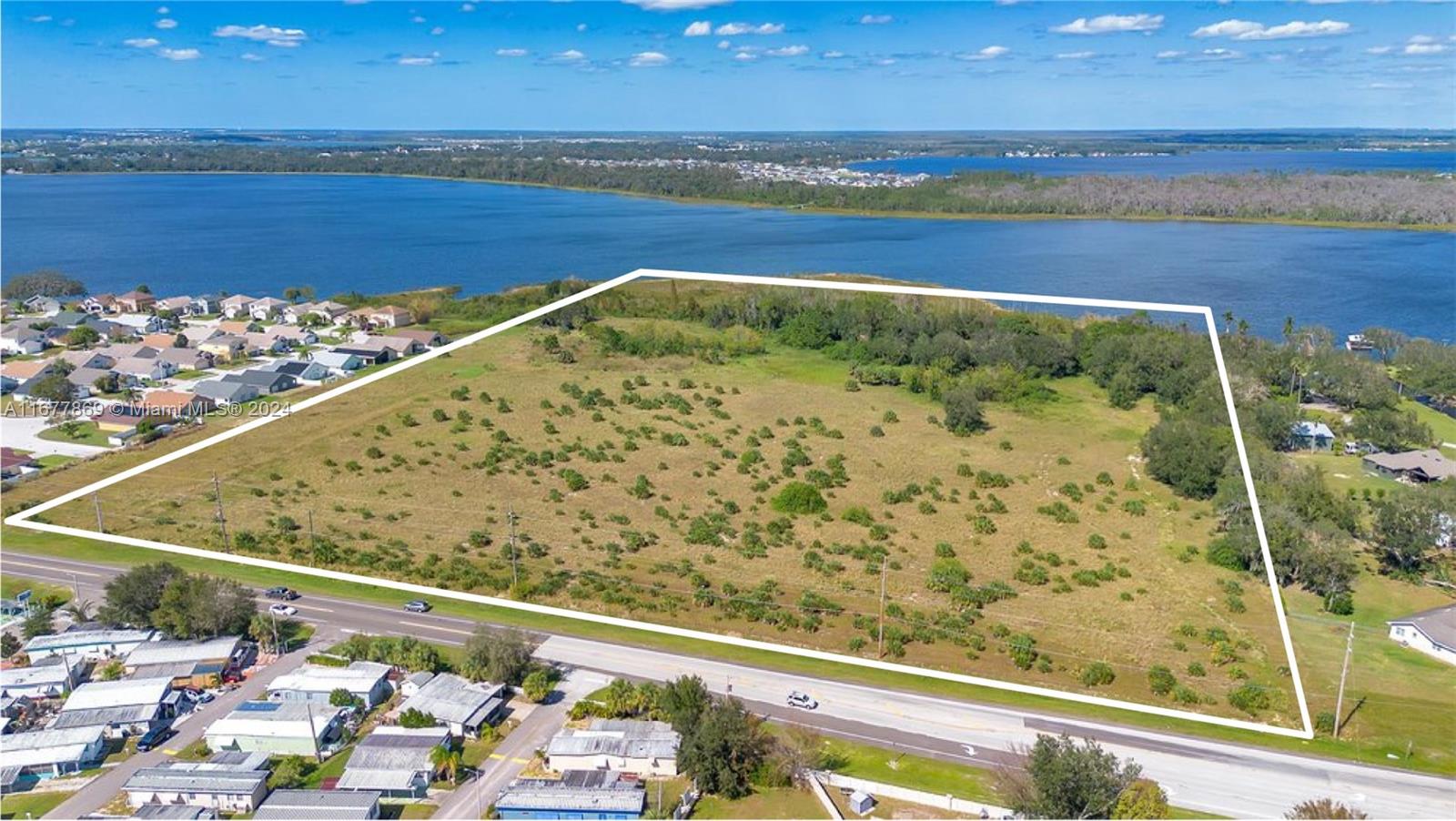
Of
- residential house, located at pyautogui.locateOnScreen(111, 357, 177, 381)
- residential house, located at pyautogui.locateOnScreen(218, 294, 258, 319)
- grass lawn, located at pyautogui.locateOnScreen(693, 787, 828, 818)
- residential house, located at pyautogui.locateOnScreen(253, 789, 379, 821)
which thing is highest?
residential house, located at pyautogui.locateOnScreen(218, 294, 258, 319)

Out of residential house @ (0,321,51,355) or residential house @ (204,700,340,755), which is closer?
residential house @ (204,700,340,755)

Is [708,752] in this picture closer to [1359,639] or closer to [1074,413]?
[1359,639]

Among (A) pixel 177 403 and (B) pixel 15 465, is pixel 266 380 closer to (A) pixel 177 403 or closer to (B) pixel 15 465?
(A) pixel 177 403

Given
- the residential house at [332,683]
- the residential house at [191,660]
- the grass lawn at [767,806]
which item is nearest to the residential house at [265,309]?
the residential house at [191,660]

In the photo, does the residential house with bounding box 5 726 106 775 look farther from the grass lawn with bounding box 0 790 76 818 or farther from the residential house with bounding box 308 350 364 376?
the residential house with bounding box 308 350 364 376

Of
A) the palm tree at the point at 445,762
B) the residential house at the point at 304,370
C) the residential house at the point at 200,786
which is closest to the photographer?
the residential house at the point at 200,786

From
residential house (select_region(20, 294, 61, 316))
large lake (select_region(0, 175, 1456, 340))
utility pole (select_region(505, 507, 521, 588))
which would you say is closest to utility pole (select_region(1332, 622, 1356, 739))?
utility pole (select_region(505, 507, 521, 588))

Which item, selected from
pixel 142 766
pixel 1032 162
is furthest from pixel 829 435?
pixel 1032 162

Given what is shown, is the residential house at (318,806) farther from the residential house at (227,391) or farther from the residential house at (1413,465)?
the residential house at (1413,465)
